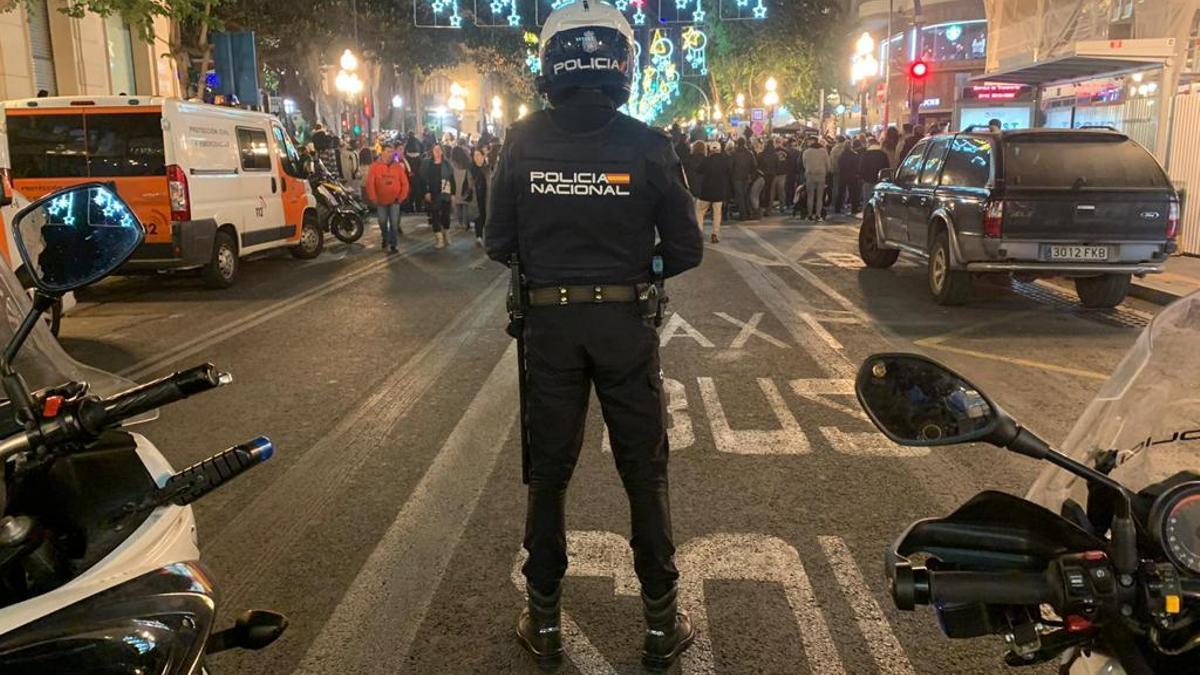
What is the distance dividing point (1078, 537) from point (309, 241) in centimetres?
1484

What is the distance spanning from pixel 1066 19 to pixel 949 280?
1032 cm

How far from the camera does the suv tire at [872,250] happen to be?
43.8 ft

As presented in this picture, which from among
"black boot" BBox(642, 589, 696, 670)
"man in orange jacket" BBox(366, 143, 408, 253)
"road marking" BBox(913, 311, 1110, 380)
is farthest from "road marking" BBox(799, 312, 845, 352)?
"man in orange jacket" BBox(366, 143, 408, 253)

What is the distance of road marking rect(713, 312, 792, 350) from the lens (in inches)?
332

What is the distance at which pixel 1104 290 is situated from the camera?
33.7ft

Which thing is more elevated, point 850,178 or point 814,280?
point 850,178

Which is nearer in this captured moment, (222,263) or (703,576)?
(703,576)

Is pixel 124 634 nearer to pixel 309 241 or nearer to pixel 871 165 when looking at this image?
pixel 309 241

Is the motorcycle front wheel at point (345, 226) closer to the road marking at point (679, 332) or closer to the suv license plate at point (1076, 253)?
the road marking at point (679, 332)

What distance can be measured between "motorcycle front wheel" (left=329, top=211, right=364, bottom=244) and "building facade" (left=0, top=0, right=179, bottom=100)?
4.10m

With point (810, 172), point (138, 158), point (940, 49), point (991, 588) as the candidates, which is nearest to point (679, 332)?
point (138, 158)

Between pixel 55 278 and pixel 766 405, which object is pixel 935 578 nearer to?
pixel 55 278

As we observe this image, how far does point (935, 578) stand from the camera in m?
1.71

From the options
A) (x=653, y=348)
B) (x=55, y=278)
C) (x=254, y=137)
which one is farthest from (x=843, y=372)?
(x=254, y=137)
